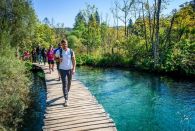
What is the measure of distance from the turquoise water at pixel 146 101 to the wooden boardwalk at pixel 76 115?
1.68 meters

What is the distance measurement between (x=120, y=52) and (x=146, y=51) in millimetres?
4562

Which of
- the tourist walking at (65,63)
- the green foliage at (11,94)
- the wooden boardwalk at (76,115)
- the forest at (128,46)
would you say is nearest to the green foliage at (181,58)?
the forest at (128,46)

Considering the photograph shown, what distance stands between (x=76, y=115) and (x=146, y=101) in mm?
7183

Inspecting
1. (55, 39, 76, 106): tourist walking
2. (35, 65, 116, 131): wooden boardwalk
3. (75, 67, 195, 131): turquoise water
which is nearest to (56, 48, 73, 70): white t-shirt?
(55, 39, 76, 106): tourist walking

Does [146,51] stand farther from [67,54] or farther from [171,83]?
[67,54]

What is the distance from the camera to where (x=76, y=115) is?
984 cm

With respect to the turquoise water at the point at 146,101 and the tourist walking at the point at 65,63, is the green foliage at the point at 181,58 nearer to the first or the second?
the turquoise water at the point at 146,101

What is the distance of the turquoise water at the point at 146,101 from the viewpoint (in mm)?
12359

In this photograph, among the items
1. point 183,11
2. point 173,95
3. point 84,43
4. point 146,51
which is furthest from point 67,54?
point 84,43

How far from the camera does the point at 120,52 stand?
3547 cm

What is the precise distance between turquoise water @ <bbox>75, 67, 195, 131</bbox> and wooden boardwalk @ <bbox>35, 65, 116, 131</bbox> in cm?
168

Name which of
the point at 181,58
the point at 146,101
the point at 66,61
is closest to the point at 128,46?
the point at 181,58

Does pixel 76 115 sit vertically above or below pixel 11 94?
below

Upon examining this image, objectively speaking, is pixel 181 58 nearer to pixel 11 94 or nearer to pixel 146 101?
pixel 146 101
